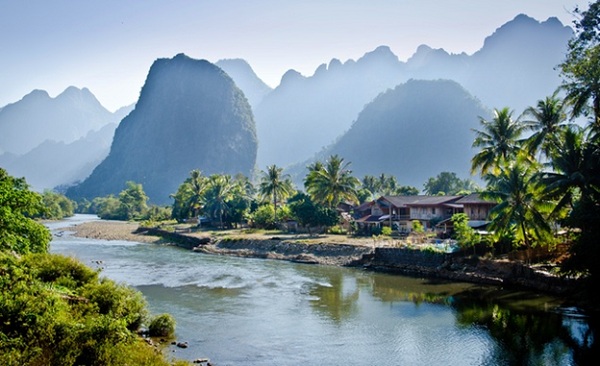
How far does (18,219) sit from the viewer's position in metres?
19.0

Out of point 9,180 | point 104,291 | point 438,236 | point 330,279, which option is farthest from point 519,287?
point 9,180

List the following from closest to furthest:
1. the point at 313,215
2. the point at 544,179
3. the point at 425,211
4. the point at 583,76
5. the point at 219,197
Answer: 1. the point at 583,76
2. the point at 544,179
3. the point at 425,211
4. the point at 313,215
5. the point at 219,197

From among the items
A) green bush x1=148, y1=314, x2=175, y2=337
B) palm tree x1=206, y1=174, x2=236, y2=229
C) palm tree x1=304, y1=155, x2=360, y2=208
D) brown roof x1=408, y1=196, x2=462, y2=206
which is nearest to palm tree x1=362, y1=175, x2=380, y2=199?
palm tree x1=206, y1=174, x2=236, y2=229

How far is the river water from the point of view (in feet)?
72.4

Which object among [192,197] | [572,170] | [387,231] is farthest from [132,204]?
[572,170]

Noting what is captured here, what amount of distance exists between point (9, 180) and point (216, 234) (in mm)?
53573

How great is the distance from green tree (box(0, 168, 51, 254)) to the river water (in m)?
8.13

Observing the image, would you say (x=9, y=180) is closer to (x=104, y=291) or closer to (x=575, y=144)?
(x=104, y=291)

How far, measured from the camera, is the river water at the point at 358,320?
72.4ft

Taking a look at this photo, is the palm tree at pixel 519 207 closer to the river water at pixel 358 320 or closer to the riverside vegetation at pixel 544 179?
the riverside vegetation at pixel 544 179

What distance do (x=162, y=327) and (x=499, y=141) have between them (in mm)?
35837

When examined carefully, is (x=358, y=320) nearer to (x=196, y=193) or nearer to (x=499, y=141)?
(x=499, y=141)

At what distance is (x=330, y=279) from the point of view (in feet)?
137

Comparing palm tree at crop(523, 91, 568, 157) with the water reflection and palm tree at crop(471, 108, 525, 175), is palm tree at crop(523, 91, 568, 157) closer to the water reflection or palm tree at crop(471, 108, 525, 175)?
palm tree at crop(471, 108, 525, 175)
